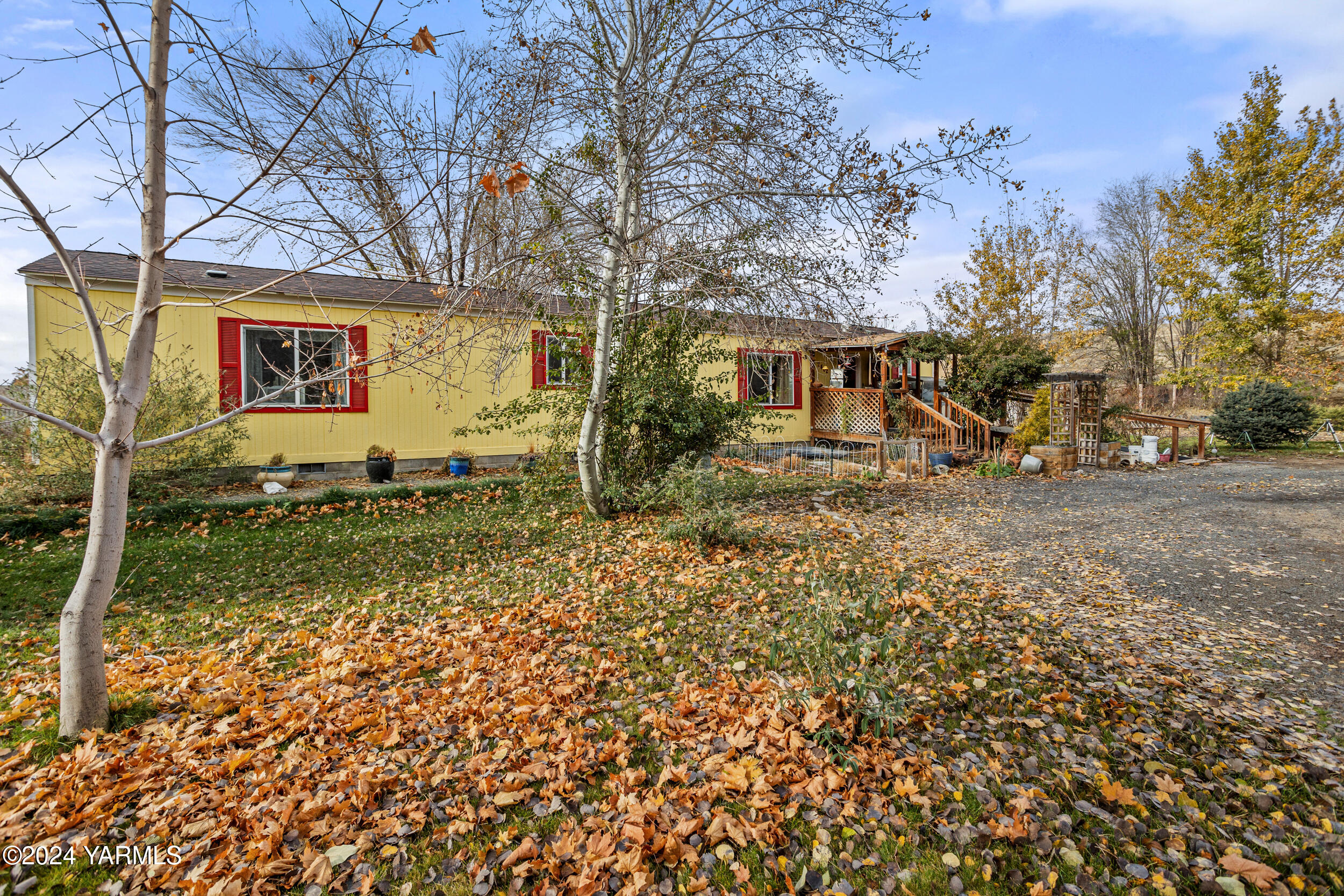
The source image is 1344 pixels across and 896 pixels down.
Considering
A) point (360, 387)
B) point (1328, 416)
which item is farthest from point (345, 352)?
point (1328, 416)

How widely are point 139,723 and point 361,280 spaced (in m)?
12.0

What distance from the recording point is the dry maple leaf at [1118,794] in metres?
2.49

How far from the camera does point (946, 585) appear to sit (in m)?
5.21

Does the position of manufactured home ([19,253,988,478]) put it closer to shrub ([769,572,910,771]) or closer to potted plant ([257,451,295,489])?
potted plant ([257,451,295,489])

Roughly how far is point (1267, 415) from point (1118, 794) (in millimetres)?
19210

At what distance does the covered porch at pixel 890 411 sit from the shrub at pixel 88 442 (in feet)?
37.8

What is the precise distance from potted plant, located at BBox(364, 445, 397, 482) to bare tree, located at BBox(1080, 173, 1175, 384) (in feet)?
88.4

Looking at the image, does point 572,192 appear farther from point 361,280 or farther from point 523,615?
point 361,280

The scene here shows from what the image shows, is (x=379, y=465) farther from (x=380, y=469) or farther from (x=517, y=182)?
(x=517, y=182)

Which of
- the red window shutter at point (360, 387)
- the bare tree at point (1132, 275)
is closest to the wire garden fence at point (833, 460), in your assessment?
the red window shutter at point (360, 387)

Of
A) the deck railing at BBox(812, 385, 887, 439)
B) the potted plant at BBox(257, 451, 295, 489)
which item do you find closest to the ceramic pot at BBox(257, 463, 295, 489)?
the potted plant at BBox(257, 451, 295, 489)

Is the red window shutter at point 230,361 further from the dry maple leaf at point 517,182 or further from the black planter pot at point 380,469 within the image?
the dry maple leaf at point 517,182

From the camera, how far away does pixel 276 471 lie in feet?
33.2

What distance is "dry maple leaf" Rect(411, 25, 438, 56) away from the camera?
2.65 metres
